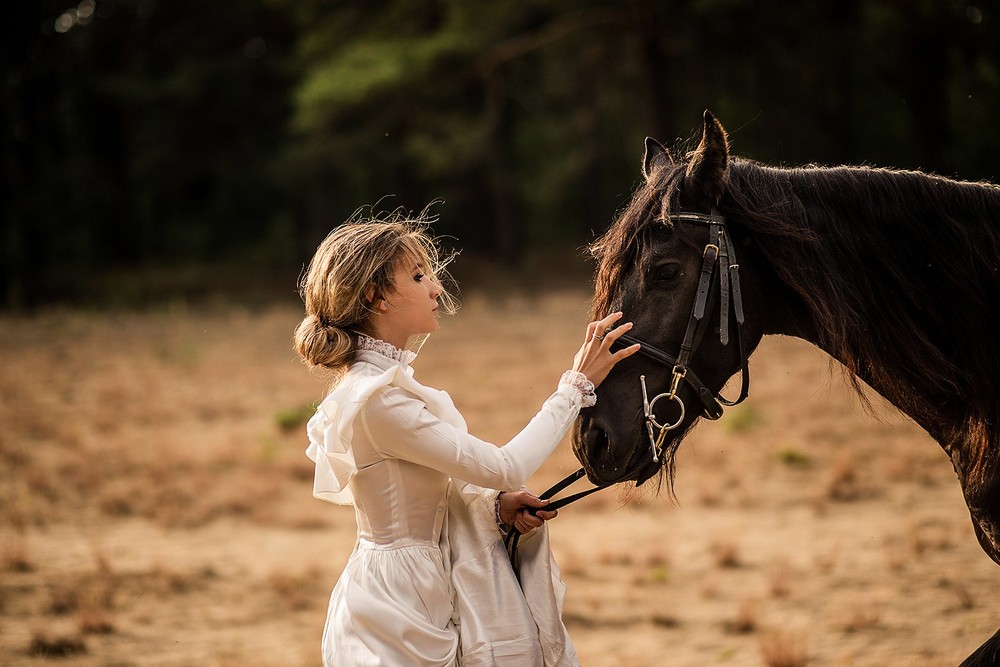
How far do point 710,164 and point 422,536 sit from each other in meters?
1.31

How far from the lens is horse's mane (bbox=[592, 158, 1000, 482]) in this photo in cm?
249

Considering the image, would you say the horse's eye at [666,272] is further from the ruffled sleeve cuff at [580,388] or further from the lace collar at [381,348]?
the lace collar at [381,348]

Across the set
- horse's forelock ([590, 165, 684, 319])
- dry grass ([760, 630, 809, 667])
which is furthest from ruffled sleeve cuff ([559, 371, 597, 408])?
dry grass ([760, 630, 809, 667])

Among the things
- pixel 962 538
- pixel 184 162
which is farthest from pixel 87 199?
pixel 962 538

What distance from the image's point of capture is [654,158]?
9.16 ft

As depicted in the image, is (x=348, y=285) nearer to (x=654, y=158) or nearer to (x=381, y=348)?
(x=381, y=348)

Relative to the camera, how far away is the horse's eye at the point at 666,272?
8.07ft

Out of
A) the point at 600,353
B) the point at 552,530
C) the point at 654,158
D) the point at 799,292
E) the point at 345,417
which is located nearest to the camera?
the point at 345,417

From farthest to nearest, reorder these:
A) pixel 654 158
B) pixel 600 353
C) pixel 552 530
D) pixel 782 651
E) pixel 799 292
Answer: pixel 552 530 < pixel 782 651 < pixel 654 158 < pixel 799 292 < pixel 600 353

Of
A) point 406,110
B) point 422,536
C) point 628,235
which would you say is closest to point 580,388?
point 628,235

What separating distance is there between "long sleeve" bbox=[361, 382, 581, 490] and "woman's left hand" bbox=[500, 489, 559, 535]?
0.20 metres

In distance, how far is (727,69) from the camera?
15.4 metres

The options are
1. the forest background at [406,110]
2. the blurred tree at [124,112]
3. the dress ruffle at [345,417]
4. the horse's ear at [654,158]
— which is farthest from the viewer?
the blurred tree at [124,112]

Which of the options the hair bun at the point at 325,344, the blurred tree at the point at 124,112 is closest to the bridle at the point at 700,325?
the hair bun at the point at 325,344
